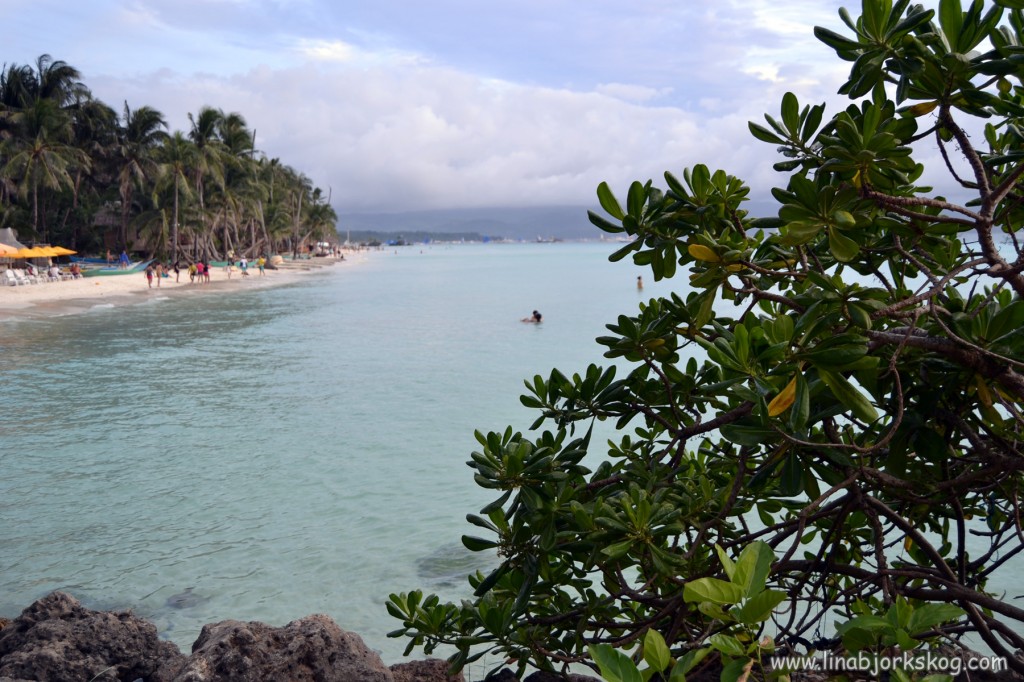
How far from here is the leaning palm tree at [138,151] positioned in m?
41.5

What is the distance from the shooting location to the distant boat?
37.5 meters

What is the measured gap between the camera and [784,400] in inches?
59.5

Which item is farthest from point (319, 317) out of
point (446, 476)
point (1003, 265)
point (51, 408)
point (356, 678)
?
point (1003, 265)

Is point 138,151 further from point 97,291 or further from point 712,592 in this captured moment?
point 712,592

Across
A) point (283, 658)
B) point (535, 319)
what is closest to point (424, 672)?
point (283, 658)

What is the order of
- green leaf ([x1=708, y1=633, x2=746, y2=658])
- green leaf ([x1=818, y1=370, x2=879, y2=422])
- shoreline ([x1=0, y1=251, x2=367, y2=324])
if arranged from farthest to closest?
shoreline ([x1=0, y1=251, x2=367, y2=324]) → green leaf ([x1=818, y1=370, x2=879, y2=422]) → green leaf ([x1=708, y1=633, x2=746, y2=658])

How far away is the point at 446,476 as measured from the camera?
906 cm

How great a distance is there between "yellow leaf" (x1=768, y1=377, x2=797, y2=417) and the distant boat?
4092 centimetres

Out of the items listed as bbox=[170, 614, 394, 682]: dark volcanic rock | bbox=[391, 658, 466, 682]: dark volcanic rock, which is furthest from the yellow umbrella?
bbox=[391, 658, 466, 682]: dark volcanic rock

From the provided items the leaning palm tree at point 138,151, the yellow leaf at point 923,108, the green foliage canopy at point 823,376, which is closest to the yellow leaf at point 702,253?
the green foliage canopy at point 823,376

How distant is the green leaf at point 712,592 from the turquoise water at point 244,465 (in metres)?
4.33

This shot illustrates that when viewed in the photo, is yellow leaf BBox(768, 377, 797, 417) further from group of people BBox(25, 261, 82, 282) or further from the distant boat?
the distant boat

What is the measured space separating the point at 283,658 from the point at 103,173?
48.2 m

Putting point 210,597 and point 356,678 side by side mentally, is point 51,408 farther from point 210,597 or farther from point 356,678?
point 356,678
